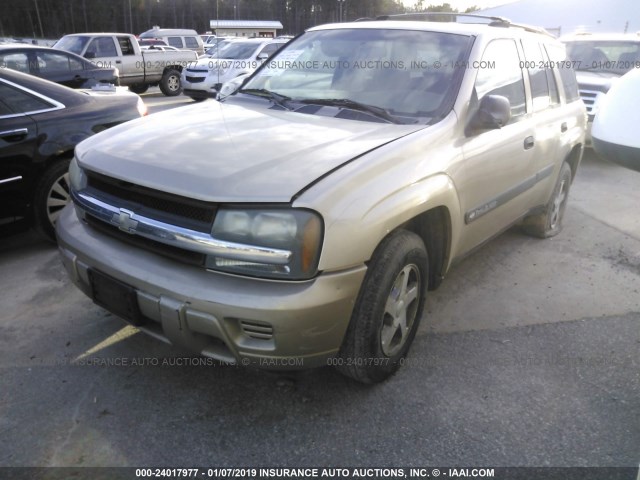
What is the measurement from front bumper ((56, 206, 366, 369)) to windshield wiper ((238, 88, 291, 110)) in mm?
1435

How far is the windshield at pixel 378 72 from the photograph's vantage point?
9.88ft

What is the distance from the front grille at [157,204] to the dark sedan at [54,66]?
703 cm

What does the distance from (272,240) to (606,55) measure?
9419 mm

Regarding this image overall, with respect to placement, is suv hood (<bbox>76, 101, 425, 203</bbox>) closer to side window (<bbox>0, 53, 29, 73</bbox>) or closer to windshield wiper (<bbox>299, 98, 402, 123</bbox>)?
windshield wiper (<bbox>299, 98, 402, 123</bbox>)

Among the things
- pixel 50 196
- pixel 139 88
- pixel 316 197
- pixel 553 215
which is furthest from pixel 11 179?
pixel 139 88

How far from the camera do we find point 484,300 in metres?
3.66

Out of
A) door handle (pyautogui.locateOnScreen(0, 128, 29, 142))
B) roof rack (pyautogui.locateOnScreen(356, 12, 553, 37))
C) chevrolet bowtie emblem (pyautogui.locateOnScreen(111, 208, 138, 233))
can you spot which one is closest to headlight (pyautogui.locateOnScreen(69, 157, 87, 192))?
chevrolet bowtie emblem (pyautogui.locateOnScreen(111, 208, 138, 233))

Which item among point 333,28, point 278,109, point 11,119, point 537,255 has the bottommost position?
point 537,255

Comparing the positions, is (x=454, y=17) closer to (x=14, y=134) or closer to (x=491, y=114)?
(x=491, y=114)

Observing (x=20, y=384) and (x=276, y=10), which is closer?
(x=20, y=384)

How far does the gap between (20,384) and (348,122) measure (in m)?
2.19

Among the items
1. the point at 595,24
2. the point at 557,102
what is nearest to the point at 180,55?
the point at 557,102

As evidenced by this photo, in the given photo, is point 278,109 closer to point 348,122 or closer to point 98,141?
point 348,122

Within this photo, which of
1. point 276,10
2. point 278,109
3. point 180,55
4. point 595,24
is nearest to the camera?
point 278,109
